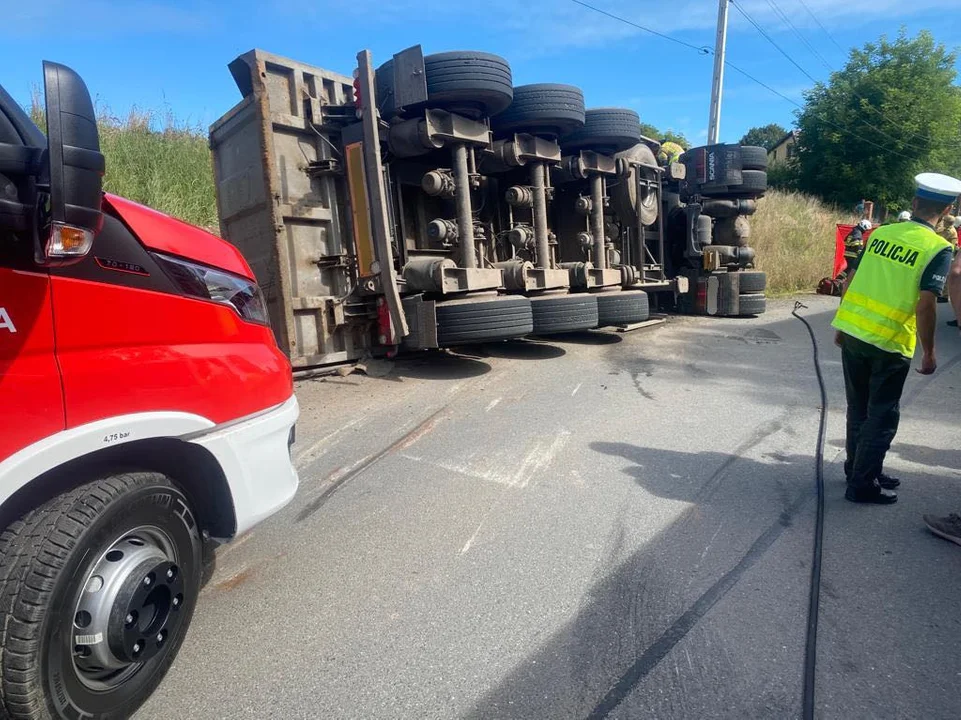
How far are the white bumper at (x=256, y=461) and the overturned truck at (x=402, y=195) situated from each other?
359 centimetres

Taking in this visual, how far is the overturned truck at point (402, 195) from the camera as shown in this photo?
573 centimetres

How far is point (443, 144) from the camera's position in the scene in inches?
238

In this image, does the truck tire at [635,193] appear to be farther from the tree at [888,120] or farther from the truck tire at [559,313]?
the tree at [888,120]

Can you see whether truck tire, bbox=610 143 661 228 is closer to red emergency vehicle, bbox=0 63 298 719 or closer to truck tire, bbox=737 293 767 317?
truck tire, bbox=737 293 767 317

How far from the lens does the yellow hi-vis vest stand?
3154 mm

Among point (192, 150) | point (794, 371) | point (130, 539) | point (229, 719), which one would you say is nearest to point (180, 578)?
point (130, 539)

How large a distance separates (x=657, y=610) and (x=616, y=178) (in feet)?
23.0

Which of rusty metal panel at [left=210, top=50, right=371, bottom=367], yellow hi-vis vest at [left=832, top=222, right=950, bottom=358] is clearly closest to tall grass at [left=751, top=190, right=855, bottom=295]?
rusty metal panel at [left=210, top=50, right=371, bottom=367]

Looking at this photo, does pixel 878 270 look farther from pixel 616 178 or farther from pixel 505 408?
pixel 616 178

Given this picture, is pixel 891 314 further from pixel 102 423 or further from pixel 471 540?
pixel 102 423

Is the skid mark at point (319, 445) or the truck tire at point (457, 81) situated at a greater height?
the truck tire at point (457, 81)

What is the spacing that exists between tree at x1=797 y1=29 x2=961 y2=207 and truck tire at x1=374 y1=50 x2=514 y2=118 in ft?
85.0

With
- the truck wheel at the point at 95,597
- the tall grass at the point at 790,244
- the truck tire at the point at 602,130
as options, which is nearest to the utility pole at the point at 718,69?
the tall grass at the point at 790,244

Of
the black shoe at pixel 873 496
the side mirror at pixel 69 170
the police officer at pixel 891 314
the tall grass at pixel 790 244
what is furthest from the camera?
the tall grass at pixel 790 244
